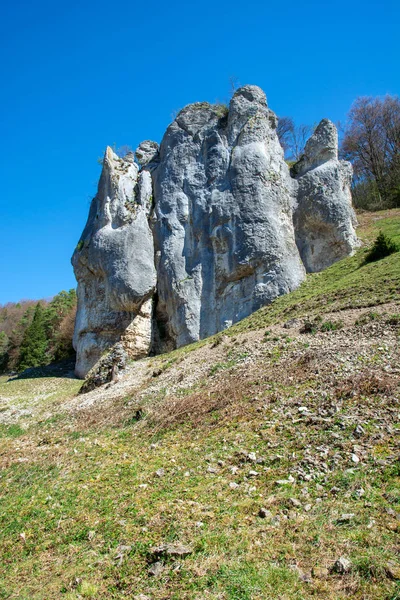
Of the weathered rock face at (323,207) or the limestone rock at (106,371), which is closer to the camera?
the limestone rock at (106,371)

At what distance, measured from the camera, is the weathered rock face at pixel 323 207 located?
25.1 meters

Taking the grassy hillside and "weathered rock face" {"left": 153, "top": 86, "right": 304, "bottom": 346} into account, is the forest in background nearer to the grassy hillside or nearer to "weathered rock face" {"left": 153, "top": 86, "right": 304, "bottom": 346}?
"weathered rock face" {"left": 153, "top": 86, "right": 304, "bottom": 346}

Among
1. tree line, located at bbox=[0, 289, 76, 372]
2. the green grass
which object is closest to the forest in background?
tree line, located at bbox=[0, 289, 76, 372]

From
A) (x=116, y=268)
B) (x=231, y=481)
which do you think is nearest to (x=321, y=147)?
(x=116, y=268)

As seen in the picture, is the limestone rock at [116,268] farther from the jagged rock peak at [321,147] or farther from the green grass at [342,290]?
the jagged rock peak at [321,147]

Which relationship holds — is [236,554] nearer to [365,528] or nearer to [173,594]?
[173,594]

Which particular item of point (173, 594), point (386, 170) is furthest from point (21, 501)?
point (386, 170)

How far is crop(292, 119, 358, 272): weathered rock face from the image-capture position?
25109 millimetres

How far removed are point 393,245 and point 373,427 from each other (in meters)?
15.7

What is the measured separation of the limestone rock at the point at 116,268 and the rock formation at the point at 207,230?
0.08 meters

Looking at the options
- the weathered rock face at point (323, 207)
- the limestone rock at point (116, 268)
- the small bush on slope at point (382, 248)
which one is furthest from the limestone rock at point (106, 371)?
the small bush on slope at point (382, 248)

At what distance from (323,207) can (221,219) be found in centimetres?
687

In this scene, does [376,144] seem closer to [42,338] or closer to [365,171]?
[365,171]

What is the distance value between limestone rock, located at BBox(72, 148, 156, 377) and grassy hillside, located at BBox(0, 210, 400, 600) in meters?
13.0
